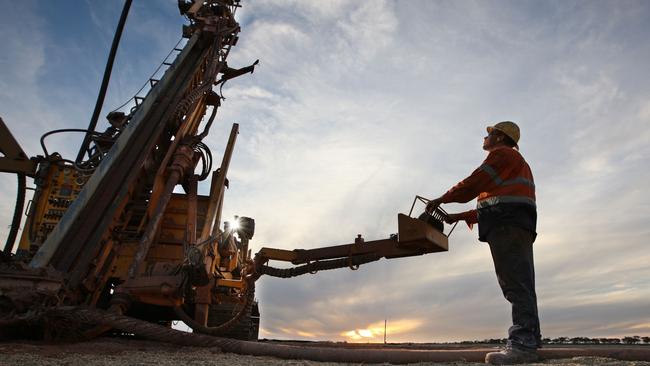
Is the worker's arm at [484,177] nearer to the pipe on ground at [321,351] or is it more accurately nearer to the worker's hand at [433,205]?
the worker's hand at [433,205]

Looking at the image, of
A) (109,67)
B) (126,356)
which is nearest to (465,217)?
(126,356)

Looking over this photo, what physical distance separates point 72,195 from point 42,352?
444cm

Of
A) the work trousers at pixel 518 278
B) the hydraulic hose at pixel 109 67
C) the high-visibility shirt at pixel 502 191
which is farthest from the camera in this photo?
the hydraulic hose at pixel 109 67

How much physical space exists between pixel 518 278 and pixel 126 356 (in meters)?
3.39

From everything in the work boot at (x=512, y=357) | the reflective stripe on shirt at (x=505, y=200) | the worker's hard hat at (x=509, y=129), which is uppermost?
the worker's hard hat at (x=509, y=129)

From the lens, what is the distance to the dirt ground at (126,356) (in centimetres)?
376

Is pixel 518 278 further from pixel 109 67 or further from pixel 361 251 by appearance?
pixel 109 67

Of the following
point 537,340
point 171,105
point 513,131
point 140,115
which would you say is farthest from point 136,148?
point 537,340

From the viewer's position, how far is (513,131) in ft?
15.6

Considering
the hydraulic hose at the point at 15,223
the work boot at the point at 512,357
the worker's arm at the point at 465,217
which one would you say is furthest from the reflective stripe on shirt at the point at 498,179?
the hydraulic hose at the point at 15,223

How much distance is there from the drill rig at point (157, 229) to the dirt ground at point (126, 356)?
336mm

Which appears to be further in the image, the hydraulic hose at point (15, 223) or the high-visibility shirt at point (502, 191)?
the hydraulic hose at point (15, 223)

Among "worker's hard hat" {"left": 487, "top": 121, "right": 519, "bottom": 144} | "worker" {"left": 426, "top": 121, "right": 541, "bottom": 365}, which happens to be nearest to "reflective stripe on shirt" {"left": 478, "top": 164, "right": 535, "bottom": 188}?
"worker" {"left": 426, "top": 121, "right": 541, "bottom": 365}

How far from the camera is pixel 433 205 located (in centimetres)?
488
